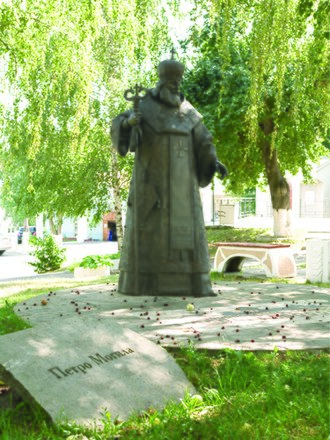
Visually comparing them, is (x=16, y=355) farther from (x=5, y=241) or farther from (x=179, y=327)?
(x=5, y=241)

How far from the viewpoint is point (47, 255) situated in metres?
19.1

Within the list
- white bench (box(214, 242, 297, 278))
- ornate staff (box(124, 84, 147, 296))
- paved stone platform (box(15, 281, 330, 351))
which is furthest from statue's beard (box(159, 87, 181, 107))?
white bench (box(214, 242, 297, 278))

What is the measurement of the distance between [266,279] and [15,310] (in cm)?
598

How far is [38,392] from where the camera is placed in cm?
322

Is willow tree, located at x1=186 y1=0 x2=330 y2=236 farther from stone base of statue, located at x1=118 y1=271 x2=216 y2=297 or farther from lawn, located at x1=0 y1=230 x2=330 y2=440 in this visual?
lawn, located at x1=0 y1=230 x2=330 y2=440

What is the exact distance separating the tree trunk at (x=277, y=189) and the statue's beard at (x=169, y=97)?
1409cm

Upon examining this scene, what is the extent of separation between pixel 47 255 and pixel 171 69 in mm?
13034

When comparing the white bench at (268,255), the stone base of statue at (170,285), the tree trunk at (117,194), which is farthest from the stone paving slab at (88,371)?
the tree trunk at (117,194)

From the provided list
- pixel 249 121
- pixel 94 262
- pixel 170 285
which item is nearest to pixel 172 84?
pixel 170 285

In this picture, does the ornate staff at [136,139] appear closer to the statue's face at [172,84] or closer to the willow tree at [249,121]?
the statue's face at [172,84]

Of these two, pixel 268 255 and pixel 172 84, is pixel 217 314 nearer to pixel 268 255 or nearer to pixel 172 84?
pixel 172 84

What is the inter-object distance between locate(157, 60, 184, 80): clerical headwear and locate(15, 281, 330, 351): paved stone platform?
8.88ft

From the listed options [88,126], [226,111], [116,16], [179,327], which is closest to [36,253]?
[88,126]

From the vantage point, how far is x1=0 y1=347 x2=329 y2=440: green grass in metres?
3.09
